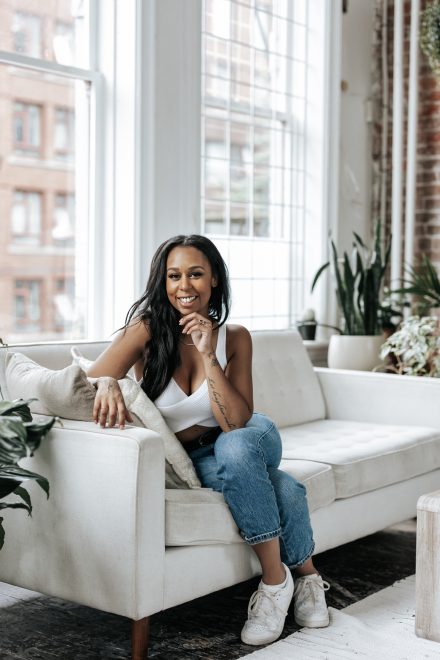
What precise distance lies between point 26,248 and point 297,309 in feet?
6.14

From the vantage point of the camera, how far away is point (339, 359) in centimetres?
473

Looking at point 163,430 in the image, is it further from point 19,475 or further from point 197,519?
Result: point 19,475

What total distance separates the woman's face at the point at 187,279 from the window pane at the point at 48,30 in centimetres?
146

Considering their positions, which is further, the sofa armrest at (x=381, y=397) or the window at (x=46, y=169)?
the sofa armrest at (x=381, y=397)

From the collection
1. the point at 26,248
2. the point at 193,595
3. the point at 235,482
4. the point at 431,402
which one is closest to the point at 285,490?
the point at 235,482

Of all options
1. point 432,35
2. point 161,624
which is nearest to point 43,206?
point 161,624

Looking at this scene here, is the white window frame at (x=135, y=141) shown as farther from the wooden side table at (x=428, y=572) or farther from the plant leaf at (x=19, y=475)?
the wooden side table at (x=428, y=572)

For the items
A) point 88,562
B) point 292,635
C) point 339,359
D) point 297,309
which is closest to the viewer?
point 88,562

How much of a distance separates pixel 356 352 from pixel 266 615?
217 centimetres

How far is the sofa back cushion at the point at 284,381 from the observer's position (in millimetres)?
3955

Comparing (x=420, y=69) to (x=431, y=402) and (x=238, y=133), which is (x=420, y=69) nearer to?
(x=238, y=133)

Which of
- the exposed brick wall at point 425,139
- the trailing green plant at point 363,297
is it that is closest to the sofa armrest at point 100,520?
the trailing green plant at point 363,297

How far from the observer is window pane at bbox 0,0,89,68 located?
150 inches

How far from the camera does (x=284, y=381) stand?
13.4ft
